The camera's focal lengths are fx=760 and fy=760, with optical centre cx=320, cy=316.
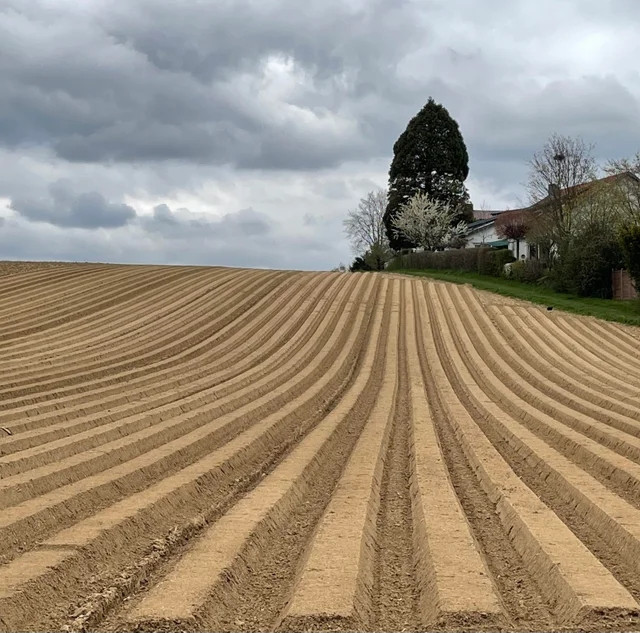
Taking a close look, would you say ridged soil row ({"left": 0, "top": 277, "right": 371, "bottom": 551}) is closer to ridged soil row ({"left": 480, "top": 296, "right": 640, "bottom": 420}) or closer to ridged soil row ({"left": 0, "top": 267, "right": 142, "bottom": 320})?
ridged soil row ({"left": 480, "top": 296, "right": 640, "bottom": 420})

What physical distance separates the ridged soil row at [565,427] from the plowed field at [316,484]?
5cm

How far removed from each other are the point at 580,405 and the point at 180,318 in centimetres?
1284

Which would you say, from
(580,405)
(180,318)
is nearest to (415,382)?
(580,405)

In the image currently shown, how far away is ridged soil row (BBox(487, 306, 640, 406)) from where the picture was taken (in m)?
13.5

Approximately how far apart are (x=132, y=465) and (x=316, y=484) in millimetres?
1912

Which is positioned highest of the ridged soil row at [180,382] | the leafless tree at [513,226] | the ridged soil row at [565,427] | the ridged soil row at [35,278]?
the leafless tree at [513,226]

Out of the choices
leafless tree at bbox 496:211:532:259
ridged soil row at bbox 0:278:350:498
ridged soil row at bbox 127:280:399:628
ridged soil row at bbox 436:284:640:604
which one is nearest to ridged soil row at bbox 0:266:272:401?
ridged soil row at bbox 0:278:350:498

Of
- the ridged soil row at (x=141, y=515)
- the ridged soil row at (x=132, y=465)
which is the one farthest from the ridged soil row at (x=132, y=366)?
the ridged soil row at (x=141, y=515)

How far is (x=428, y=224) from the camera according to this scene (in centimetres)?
4984

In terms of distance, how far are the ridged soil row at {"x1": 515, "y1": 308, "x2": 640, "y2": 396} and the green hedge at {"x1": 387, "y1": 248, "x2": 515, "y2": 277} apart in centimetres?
1245

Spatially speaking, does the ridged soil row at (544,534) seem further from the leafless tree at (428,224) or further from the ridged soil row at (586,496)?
the leafless tree at (428,224)

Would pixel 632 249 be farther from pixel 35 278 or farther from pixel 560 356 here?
pixel 35 278

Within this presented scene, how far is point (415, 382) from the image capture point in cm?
1521

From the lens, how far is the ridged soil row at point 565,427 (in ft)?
25.5
